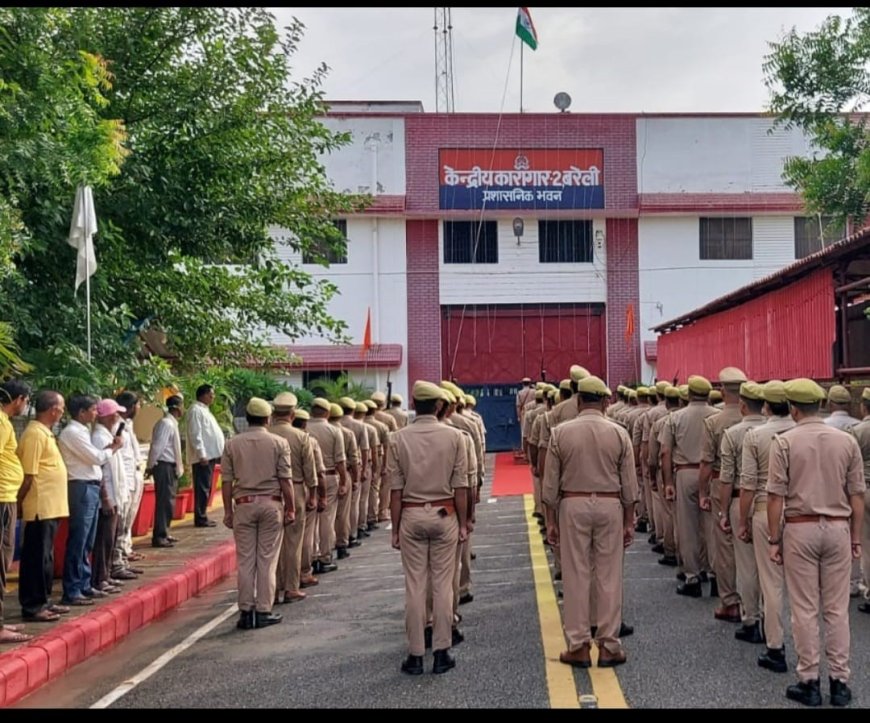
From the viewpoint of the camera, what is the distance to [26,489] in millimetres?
7504

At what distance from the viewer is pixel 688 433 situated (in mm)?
8820

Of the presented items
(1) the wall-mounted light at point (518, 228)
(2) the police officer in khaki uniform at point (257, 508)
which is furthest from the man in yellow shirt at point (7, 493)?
(1) the wall-mounted light at point (518, 228)

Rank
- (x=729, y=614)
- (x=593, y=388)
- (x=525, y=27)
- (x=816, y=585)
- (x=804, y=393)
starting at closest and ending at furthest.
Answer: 1. (x=816, y=585)
2. (x=804, y=393)
3. (x=593, y=388)
4. (x=729, y=614)
5. (x=525, y=27)

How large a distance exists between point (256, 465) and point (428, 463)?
6.60 ft

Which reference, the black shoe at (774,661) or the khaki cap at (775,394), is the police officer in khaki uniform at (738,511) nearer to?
the khaki cap at (775,394)

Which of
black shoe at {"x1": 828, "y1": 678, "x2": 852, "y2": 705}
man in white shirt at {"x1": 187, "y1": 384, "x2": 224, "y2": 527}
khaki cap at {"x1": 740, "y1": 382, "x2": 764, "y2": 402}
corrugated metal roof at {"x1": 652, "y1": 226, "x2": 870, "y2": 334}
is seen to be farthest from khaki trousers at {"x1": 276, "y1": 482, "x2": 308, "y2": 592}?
corrugated metal roof at {"x1": 652, "y1": 226, "x2": 870, "y2": 334}

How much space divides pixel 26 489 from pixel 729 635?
557cm

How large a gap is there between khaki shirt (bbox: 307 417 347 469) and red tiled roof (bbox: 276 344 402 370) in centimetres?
1447

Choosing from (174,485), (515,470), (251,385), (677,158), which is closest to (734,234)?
(677,158)

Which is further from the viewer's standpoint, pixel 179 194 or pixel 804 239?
pixel 804 239

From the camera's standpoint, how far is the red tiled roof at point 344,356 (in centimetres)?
2564

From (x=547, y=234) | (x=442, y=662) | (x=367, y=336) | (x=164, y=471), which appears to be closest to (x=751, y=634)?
(x=442, y=662)

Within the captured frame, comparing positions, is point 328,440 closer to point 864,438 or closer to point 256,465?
point 256,465

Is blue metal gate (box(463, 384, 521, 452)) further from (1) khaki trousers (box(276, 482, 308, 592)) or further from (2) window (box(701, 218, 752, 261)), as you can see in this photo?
(1) khaki trousers (box(276, 482, 308, 592))
